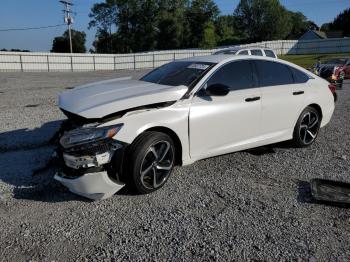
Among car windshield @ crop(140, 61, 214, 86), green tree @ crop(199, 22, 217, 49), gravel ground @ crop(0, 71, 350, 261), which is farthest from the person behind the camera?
green tree @ crop(199, 22, 217, 49)

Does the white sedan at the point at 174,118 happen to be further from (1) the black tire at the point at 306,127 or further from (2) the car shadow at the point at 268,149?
(2) the car shadow at the point at 268,149

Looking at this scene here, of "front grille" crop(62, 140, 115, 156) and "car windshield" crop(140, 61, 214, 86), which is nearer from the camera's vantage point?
"front grille" crop(62, 140, 115, 156)

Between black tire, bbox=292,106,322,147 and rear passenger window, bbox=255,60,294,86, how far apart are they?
2.09ft

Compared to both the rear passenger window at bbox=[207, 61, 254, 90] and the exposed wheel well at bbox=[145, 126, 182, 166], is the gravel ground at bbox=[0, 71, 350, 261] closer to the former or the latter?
the exposed wheel well at bbox=[145, 126, 182, 166]

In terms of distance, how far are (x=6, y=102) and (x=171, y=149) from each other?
27.4 feet

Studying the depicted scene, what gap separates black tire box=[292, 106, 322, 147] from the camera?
5883 millimetres

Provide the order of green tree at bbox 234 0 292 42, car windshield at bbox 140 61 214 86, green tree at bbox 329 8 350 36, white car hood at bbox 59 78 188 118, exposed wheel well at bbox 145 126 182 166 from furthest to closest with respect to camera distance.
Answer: green tree at bbox 234 0 292 42, green tree at bbox 329 8 350 36, car windshield at bbox 140 61 214 86, exposed wheel well at bbox 145 126 182 166, white car hood at bbox 59 78 188 118

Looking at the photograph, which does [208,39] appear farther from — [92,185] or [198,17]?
[92,185]

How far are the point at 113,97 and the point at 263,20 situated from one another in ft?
339

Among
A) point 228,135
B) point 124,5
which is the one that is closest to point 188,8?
point 124,5

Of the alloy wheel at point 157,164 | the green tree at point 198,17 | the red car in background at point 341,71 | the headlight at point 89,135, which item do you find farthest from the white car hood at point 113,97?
the green tree at point 198,17

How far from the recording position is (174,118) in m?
4.21

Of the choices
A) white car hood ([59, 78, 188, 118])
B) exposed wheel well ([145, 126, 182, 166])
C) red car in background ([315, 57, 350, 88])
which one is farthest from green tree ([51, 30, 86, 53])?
exposed wheel well ([145, 126, 182, 166])

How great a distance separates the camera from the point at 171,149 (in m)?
4.27
